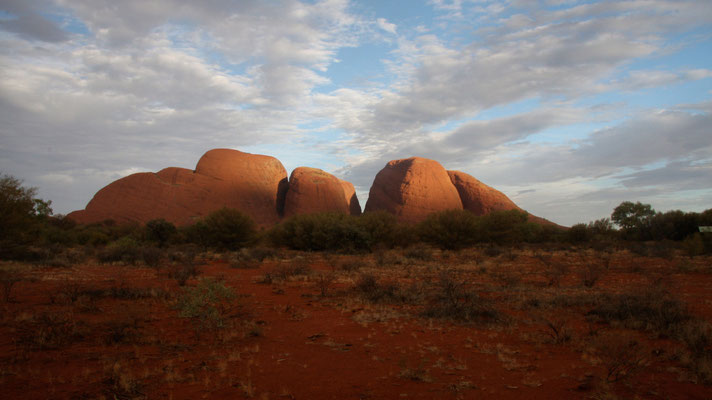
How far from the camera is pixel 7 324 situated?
5.54 meters

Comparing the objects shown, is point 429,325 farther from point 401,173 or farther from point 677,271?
point 401,173

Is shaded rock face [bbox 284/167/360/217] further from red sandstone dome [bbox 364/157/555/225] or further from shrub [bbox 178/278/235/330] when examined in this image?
shrub [bbox 178/278/235/330]

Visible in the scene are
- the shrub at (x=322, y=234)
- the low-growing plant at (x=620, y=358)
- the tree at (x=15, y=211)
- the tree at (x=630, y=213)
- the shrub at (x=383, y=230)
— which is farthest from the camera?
the tree at (x=630, y=213)

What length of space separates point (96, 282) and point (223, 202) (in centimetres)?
3481

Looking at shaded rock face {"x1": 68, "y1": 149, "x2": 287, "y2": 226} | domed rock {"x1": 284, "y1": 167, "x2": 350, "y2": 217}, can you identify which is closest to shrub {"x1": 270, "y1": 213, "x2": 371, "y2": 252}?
shaded rock face {"x1": 68, "y1": 149, "x2": 287, "y2": 226}

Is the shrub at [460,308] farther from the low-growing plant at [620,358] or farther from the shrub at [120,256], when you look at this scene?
the shrub at [120,256]

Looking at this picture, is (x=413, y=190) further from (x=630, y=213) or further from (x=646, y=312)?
(x=646, y=312)

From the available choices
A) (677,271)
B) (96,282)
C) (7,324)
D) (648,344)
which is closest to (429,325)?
(648,344)

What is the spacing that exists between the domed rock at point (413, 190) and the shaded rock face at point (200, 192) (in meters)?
12.7

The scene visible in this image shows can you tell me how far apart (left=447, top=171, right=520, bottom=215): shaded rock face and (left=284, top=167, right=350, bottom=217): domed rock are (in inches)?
601

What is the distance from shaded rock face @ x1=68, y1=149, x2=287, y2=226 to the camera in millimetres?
39812

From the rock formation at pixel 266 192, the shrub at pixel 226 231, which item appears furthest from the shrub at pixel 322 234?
the rock formation at pixel 266 192

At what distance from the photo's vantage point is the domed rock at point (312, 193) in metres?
45.6

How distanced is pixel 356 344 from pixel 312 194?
137 feet
